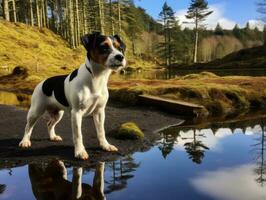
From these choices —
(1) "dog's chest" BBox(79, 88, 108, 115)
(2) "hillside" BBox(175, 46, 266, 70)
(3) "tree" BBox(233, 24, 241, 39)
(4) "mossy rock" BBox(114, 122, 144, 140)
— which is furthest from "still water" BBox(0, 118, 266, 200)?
(3) "tree" BBox(233, 24, 241, 39)

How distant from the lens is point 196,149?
8602mm

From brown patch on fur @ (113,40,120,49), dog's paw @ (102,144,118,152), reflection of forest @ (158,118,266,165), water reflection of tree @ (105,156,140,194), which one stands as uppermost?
brown patch on fur @ (113,40,120,49)

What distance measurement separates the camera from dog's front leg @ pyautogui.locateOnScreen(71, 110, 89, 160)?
7.19 m

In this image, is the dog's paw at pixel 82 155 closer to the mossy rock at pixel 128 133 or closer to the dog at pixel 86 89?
the dog at pixel 86 89

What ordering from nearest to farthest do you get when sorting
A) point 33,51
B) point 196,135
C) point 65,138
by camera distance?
point 65,138 < point 196,135 < point 33,51

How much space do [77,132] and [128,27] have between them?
294 ft

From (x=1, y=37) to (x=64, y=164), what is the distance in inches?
1596

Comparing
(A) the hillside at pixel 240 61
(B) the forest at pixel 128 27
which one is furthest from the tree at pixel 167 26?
(A) the hillside at pixel 240 61

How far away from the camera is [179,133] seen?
10.6 metres

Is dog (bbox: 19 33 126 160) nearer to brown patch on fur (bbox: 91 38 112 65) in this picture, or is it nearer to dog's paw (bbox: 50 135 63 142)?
brown patch on fur (bbox: 91 38 112 65)

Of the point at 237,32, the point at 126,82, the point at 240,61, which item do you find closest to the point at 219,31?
the point at 237,32

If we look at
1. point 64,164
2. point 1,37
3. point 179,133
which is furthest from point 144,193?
point 1,37

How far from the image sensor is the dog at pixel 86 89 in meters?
6.49

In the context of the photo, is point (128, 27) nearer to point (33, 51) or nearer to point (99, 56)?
point (33, 51)
